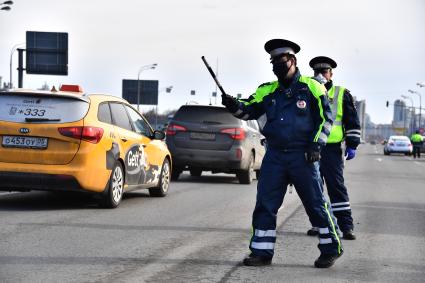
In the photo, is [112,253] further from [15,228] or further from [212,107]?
[212,107]

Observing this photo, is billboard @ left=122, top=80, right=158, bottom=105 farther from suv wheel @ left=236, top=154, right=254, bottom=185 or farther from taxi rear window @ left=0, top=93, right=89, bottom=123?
taxi rear window @ left=0, top=93, right=89, bottom=123

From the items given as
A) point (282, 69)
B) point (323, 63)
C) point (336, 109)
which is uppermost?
point (323, 63)

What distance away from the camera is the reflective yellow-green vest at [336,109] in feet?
27.8

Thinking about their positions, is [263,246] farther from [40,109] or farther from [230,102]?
[40,109]

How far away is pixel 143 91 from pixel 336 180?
66947mm

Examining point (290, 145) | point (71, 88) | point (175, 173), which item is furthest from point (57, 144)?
point (175, 173)

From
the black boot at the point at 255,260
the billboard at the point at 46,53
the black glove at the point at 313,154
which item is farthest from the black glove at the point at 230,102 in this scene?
the billboard at the point at 46,53

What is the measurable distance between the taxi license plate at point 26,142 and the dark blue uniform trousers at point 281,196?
13.3 feet

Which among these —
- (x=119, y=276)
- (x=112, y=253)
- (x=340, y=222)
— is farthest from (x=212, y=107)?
(x=119, y=276)

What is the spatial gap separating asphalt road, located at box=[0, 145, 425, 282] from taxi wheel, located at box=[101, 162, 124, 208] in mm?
126

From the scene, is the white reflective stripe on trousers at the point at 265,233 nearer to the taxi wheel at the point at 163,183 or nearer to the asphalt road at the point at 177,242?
the asphalt road at the point at 177,242

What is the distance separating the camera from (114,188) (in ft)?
35.8

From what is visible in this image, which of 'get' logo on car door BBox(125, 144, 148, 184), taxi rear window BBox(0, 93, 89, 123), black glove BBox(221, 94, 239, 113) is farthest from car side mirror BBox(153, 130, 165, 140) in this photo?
black glove BBox(221, 94, 239, 113)

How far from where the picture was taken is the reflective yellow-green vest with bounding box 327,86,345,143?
8.46 metres
